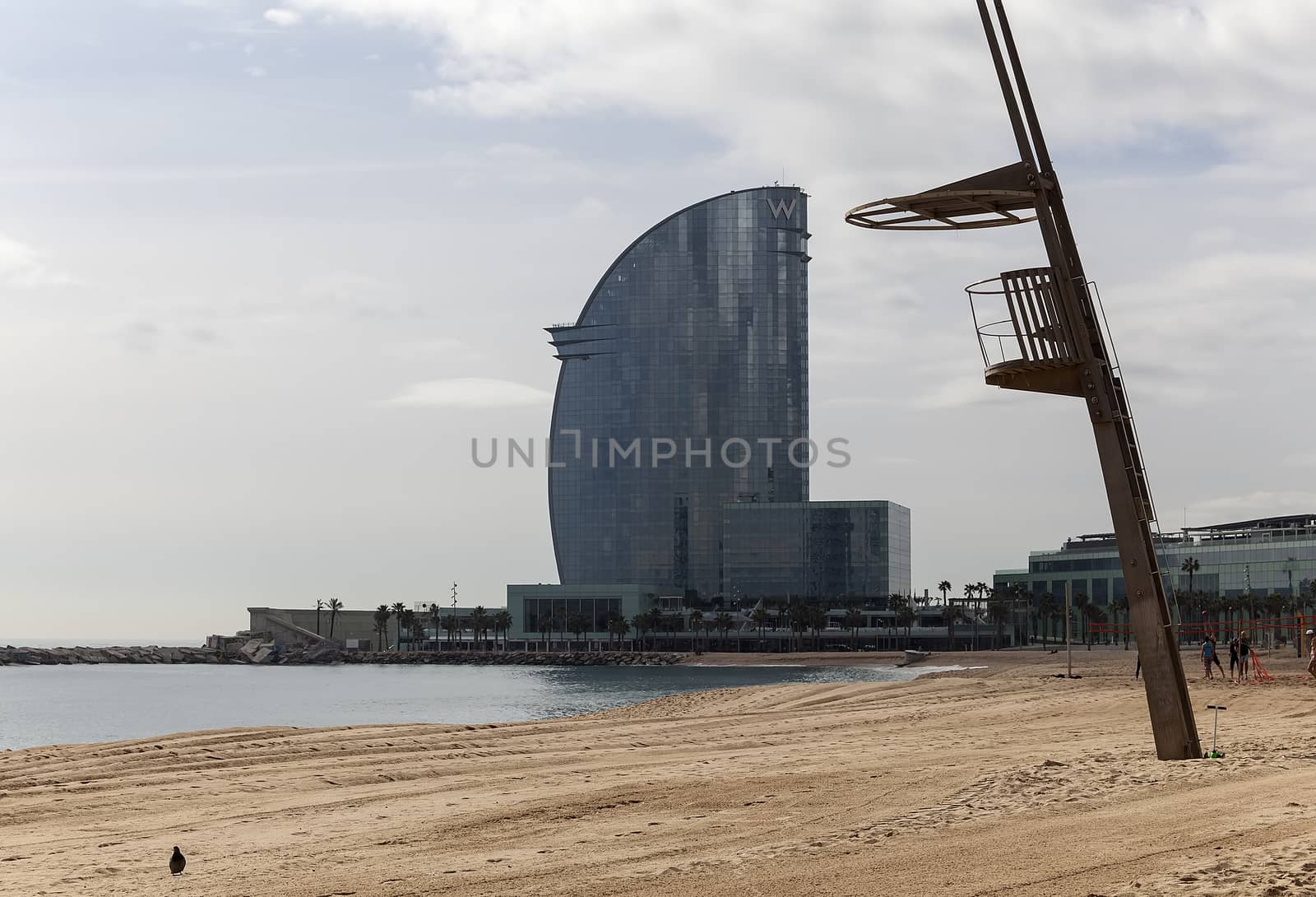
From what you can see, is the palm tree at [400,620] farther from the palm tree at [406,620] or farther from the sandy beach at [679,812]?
the sandy beach at [679,812]

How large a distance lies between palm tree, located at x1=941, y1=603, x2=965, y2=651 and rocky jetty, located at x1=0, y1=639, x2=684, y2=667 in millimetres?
31149

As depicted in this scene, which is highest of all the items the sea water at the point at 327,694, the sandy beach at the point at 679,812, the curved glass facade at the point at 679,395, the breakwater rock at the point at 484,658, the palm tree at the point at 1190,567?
the curved glass facade at the point at 679,395

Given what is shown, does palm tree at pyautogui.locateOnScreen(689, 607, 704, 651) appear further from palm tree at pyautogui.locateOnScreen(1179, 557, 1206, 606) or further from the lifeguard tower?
the lifeguard tower

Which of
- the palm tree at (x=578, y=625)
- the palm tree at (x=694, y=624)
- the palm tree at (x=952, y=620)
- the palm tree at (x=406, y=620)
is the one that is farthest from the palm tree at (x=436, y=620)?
the palm tree at (x=952, y=620)

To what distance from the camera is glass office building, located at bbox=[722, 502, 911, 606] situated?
175 meters

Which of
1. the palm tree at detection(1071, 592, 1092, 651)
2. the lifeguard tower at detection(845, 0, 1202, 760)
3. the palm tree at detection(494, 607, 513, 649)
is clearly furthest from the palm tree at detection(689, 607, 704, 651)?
the lifeguard tower at detection(845, 0, 1202, 760)

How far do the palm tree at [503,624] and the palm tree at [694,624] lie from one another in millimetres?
25817

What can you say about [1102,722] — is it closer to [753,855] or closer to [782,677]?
[753,855]

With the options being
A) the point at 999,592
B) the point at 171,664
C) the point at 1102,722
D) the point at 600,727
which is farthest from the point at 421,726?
the point at 171,664

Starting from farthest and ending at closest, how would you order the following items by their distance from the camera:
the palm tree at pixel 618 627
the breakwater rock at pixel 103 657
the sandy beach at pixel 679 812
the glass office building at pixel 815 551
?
the breakwater rock at pixel 103 657 < the glass office building at pixel 815 551 < the palm tree at pixel 618 627 < the sandy beach at pixel 679 812

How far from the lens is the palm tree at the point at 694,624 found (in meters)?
159

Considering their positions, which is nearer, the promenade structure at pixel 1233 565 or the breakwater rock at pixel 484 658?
the promenade structure at pixel 1233 565

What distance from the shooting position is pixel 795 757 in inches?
687

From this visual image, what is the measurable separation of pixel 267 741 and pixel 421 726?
3776 mm
